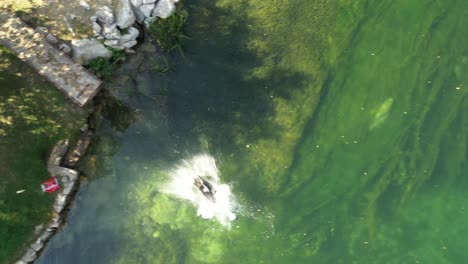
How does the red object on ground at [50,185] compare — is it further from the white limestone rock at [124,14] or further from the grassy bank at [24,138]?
the white limestone rock at [124,14]

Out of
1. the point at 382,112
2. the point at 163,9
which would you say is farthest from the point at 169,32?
the point at 382,112

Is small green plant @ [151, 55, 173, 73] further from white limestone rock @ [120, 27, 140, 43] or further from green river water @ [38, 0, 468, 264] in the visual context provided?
white limestone rock @ [120, 27, 140, 43]

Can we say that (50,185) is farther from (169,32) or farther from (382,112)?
(382,112)

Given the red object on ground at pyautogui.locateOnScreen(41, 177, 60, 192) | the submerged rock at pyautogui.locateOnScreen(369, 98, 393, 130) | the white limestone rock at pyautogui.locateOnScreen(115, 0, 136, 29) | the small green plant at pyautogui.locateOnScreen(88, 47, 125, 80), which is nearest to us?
the red object on ground at pyautogui.locateOnScreen(41, 177, 60, 192)

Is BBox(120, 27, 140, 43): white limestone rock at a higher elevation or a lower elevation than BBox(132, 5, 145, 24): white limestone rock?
lower

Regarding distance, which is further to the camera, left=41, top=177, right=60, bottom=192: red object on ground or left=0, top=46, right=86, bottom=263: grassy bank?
left=41, top=177, right=60, bottom=192: red object on ground

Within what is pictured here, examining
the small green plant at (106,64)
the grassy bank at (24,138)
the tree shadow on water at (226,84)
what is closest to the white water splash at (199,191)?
the tree shadow on water at (226,84)

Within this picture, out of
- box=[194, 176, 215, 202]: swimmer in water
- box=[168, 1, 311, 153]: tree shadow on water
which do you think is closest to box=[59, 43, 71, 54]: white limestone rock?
box=[168, 1, 311, 153]: tree shadow on water

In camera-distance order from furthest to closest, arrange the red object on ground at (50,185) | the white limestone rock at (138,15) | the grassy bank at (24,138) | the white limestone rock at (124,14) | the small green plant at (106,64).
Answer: the white limestone rock at (138,15)
the white limestone rock at (124,14)
the small green plant at (106,64)
the red object on ground at (50,185)
the grassy bank at (24,138)
